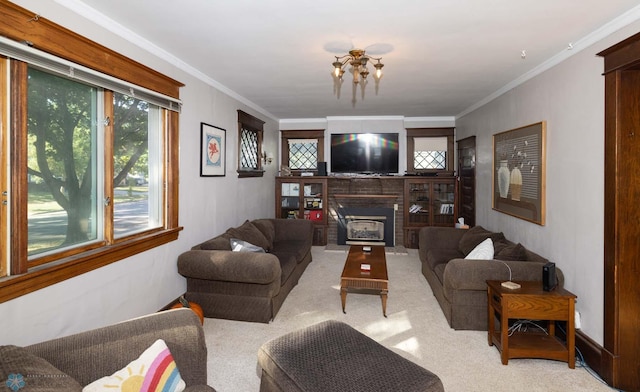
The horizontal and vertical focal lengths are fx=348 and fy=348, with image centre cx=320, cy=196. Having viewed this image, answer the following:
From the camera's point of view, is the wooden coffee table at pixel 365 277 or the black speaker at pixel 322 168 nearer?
the wooden coffee table at pixel 365 277

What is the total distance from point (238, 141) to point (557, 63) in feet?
12.5

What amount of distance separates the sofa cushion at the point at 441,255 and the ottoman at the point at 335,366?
2.31 meters

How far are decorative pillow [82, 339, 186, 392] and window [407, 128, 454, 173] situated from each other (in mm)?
6037

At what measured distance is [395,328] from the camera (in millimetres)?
3262

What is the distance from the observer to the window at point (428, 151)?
6.88m

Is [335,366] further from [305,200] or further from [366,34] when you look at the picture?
[305,200]

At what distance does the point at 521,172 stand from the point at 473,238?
99 centimetres

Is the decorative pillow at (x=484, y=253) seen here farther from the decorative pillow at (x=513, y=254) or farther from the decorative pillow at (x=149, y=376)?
the decorative pillow at (x=149, y=376)

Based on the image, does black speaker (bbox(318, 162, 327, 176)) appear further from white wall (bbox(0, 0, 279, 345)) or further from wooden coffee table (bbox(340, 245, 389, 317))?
wooden coffee table (bbox(340, 245, 389, 317))

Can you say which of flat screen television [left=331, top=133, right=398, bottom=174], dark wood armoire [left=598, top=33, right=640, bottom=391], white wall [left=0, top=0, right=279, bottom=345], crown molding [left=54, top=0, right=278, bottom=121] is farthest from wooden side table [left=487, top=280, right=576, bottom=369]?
flat screen television [left=331, top=133, right=398, bottom=174]

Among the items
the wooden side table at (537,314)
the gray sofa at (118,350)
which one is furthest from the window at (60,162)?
the wooden side table at (537,314)

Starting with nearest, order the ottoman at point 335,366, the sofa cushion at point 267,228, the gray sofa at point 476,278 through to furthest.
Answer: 1. the ottoman at point 335,366
2. the gray sofa at point 476,278
3. the sofa cushion at point 267,228

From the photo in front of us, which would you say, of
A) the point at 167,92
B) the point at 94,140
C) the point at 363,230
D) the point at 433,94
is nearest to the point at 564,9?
the point at 433,94

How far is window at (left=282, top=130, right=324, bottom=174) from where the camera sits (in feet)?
23.4
